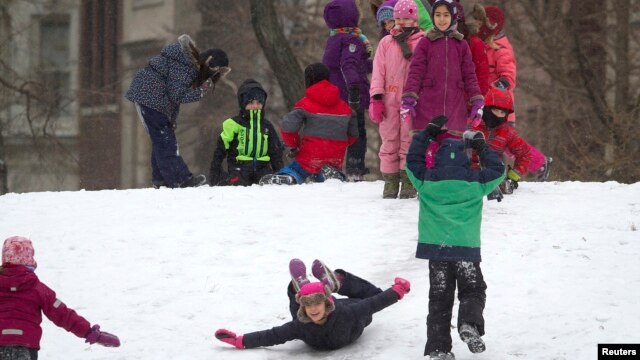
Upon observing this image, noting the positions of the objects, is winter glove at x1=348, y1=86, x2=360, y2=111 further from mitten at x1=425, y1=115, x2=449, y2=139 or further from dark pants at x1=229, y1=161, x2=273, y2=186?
mitten at x1=425, y1=115, x2=449, y2=139

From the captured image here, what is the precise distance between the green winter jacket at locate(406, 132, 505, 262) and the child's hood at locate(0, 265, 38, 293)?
235cm

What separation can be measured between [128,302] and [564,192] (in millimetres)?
5140

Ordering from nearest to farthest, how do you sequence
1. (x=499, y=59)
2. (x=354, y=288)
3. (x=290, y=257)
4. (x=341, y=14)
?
(x=354, y=288), (x=290, y=257), (x=499, y=59), (x=341, y=14)

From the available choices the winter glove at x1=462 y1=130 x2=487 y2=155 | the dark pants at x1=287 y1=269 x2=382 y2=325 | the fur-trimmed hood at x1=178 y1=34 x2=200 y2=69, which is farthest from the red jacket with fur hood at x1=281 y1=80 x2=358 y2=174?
the winter glove at x1=462 y1=130 x2=487 y2=155

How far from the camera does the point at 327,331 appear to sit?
8.66 metres

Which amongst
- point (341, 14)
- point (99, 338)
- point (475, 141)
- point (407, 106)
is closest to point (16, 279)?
point (99, 338)

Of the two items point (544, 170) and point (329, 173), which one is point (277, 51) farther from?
point (544, 170)

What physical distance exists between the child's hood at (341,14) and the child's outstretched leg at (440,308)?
6581mm

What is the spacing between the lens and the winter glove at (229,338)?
28.7ft

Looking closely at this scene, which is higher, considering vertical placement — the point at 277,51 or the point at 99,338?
the point at 277,51

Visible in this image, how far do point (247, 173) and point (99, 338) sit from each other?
6.63 m

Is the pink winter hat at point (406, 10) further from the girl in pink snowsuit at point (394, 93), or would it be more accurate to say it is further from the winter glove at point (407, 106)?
the winter glove at point (407, 106)

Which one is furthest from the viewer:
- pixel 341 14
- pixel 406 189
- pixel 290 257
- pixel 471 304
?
pixel 341 14

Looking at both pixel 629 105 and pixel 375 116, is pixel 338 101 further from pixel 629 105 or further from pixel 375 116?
pixel 629 105
